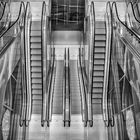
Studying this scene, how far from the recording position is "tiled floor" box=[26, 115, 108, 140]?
7285 mm

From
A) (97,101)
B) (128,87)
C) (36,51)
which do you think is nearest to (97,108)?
(97,101)

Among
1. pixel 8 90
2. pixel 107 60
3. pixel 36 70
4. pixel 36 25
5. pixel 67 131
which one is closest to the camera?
pixel 8 90

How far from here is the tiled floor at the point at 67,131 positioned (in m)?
7.29

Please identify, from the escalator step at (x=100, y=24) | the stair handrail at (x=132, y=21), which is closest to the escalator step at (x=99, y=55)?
the escalator step at (x=100, y=24)

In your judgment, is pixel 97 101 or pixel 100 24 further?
pixel 100 24

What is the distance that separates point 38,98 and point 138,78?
494 centimetres

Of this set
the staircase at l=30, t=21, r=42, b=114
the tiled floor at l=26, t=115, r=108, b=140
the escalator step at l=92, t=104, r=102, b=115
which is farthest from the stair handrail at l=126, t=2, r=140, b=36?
the staircase at l=30, t=21, r=42, b=114

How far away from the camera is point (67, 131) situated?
7.61m

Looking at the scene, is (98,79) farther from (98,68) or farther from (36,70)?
(36,70)

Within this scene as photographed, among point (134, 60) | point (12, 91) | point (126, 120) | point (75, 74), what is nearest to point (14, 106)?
point (12, 91)

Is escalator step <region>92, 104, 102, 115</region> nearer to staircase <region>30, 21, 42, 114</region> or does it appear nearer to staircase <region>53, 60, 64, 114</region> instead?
staircase <region>53, 60, 64, 114</region>

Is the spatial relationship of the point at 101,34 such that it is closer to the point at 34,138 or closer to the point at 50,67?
the point at 50,67

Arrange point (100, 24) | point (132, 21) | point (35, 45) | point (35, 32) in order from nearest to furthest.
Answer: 1. point (132, 21)
2. point (35, 45)
3. point (100, 24)
4. point (35, 32)

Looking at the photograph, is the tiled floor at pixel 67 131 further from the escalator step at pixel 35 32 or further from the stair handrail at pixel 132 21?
Answer: the escalator step at pixel 35 32
